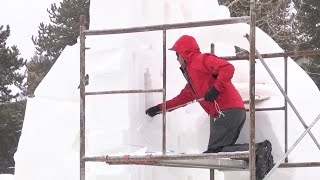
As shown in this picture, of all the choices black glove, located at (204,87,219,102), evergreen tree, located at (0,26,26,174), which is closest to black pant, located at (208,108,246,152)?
black glove, located at (204,87,219,102)

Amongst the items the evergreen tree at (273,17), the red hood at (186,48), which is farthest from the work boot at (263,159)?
the evergreen tree at (273,17)

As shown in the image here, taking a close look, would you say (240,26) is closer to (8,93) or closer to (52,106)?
(52,106)

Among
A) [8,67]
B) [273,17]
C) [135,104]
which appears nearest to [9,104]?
[8,67]

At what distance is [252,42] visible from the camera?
4.94 meters

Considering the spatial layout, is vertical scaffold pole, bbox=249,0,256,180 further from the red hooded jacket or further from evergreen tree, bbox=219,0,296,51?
evergreen tree, bbox=219,0,296,51

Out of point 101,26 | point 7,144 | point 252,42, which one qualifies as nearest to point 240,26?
point 101,26

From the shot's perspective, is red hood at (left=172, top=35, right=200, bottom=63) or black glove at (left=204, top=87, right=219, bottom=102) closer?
black glove at (left=204, top=87, right=219, bottom=102)

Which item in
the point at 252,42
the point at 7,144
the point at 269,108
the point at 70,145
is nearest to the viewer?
the point at 252,42

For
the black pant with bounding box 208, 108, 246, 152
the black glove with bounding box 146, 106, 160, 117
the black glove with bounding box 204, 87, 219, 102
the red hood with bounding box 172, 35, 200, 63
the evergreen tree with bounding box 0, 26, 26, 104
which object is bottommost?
the black pant with bounding box 208, 108, 246, 152

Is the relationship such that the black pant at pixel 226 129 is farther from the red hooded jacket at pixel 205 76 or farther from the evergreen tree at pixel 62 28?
the evergreen tree at pixel 62 28

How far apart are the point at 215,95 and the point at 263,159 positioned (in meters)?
1.01

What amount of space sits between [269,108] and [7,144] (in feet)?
62.4

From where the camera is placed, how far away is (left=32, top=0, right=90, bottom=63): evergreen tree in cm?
2530

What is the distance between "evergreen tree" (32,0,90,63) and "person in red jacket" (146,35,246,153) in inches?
744
